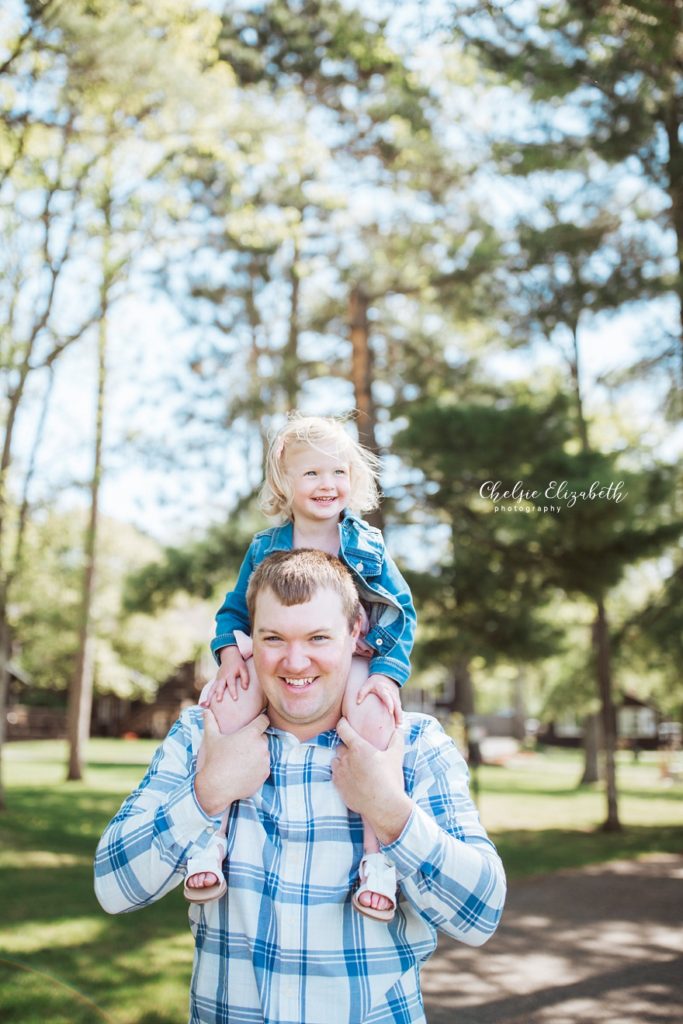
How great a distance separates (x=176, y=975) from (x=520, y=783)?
21.1 m

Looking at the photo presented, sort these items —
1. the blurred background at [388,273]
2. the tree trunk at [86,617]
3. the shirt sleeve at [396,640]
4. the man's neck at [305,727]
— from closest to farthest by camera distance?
the man's neck at [305,727] → the shirt sleeve at [396,640] → the blurred background at [388,273] → the tree trunk at [86,617]

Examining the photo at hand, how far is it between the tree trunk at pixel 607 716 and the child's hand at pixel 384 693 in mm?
12983

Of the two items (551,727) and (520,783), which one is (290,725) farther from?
(551,727)

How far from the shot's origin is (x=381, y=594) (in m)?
2.46

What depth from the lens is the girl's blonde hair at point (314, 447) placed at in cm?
268

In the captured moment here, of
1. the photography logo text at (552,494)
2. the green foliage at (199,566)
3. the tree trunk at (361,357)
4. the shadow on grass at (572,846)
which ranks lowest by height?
the shadow on grass at (572,846)

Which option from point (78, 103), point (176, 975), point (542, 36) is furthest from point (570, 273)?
point (176, 975)

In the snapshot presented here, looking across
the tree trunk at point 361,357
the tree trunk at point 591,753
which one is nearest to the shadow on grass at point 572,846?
the tree trunk at point 361,357

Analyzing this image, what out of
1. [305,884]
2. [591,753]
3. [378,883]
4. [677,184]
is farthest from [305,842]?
[591,753]

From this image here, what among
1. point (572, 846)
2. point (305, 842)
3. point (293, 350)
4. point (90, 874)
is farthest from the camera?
point (293, 350)

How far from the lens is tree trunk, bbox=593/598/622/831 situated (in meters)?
14.8

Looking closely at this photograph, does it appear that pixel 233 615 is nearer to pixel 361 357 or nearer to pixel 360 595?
pixel 360 595

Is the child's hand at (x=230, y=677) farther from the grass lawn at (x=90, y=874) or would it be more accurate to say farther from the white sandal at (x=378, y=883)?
the grass lawn at (x=90, y=874)

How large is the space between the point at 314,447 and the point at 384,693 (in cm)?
81
